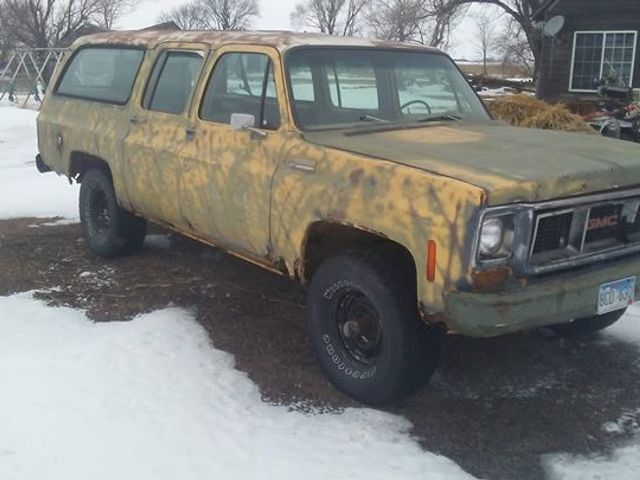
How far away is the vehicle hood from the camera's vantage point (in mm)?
3301

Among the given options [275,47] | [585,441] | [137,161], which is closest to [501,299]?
[585,441]

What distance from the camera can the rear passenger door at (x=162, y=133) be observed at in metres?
5.14

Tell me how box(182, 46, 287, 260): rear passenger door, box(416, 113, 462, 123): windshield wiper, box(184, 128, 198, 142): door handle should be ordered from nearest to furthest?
box(182, 46, 287, 260): rear passenger door < box(416, 113, 462, 123): windshield wiper < box(184, 128, 198, 142): door handle

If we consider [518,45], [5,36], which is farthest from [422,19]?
[5,36]

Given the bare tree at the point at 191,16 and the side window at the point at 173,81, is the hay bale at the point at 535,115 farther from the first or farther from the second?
the bare tree at the point at 191,16

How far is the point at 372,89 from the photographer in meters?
4.75

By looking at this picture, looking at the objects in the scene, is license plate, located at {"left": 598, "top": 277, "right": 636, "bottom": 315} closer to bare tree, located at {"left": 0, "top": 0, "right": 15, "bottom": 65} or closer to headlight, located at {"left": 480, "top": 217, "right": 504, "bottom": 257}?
headlight, located at {"left": 480, "top": 217, "right": 504, "bottom": 257}

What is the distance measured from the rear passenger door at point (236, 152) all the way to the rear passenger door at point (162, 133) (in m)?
0.15

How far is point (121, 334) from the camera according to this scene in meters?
4.67

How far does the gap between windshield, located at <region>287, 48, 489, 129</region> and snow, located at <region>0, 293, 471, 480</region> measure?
1.61 metres

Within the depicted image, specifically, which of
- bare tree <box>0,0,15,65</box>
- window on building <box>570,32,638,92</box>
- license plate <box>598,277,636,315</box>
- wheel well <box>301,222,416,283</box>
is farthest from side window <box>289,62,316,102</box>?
bare tree <box>0,0,15,65</box>

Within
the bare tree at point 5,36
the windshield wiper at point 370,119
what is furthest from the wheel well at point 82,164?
the bare tree at point 5,36

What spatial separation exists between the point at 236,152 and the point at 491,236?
75.4 inches

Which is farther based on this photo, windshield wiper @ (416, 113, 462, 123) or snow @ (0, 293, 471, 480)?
windshield wiper @ (416, 113, 462, 123)
